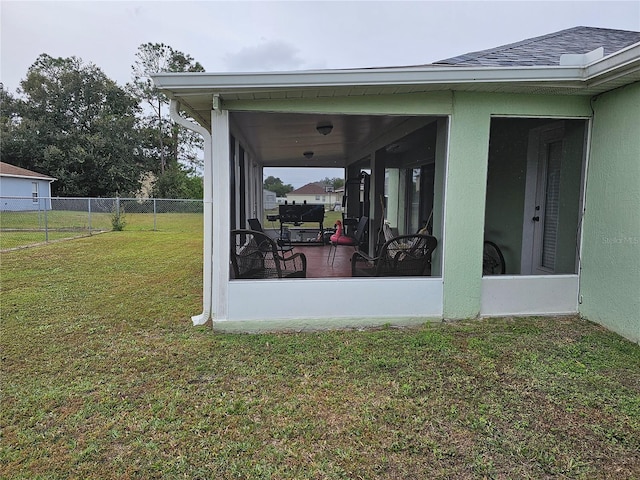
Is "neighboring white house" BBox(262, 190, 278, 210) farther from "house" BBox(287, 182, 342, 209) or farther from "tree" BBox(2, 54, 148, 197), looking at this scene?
"tree" BBox(2, 54, 148, 197)

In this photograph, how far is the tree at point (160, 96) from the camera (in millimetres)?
28188

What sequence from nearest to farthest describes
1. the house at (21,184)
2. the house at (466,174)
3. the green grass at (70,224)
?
the house at (466,174), the green grass at (70,224), the house at (21,184)

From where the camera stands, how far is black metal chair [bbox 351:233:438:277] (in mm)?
4262

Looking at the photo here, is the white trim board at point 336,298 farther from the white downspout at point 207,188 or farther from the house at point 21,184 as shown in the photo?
the house at point 21,184

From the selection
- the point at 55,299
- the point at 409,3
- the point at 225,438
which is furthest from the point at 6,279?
the point at 409,3

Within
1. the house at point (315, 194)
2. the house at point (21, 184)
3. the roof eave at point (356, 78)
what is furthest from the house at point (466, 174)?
the house at point (21, 184)

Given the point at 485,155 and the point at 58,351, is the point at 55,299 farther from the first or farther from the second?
the point at 485,155

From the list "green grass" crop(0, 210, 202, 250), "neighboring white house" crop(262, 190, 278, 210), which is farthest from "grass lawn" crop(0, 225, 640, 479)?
"green grass" crop(0, 210, 202, 250)

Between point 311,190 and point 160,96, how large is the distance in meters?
21.3

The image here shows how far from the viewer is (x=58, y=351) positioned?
348cm

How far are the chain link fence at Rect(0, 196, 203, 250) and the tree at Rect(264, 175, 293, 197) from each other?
360 centimetres

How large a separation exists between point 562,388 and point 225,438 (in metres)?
2.30

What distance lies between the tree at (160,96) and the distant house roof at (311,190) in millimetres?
18155

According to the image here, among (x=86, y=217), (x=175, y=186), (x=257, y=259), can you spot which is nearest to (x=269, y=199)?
(x=86, y=217)
